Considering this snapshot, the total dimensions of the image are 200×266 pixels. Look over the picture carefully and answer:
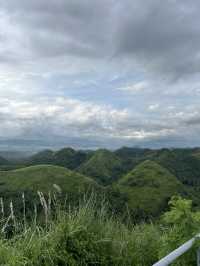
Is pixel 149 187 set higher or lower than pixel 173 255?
lower

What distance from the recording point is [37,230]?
17.3 ft

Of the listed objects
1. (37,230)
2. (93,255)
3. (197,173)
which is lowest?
(197,173)

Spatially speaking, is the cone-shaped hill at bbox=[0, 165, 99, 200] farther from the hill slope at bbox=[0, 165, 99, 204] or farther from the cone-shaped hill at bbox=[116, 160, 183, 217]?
the cone-shaped hill at bbox=[116, 160, 183, 217]

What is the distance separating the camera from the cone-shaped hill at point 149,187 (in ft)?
363

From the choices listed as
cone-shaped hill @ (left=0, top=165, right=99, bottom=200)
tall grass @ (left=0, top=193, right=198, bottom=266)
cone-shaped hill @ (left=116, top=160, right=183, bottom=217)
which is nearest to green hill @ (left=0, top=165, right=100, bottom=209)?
cone-shaped hill @ (left=0, top=165, right=99, bottom=200)

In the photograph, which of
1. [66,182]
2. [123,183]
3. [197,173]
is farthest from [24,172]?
[197,173]

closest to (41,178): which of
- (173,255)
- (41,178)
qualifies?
(41,178)

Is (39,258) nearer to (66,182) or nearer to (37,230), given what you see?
(37,230)

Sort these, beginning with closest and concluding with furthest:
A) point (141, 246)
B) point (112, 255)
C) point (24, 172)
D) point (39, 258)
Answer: point (39, 258)
point (112, 255)
point (141, 246)
point (24, 172)

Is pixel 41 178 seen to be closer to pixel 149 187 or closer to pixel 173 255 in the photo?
pixel 149 187

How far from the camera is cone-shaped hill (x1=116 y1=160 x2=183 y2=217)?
111 metres

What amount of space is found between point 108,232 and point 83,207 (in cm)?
52

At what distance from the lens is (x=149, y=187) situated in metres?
126

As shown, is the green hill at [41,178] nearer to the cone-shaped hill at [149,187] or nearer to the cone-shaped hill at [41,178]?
the cone-shaped hill at [41,178]
